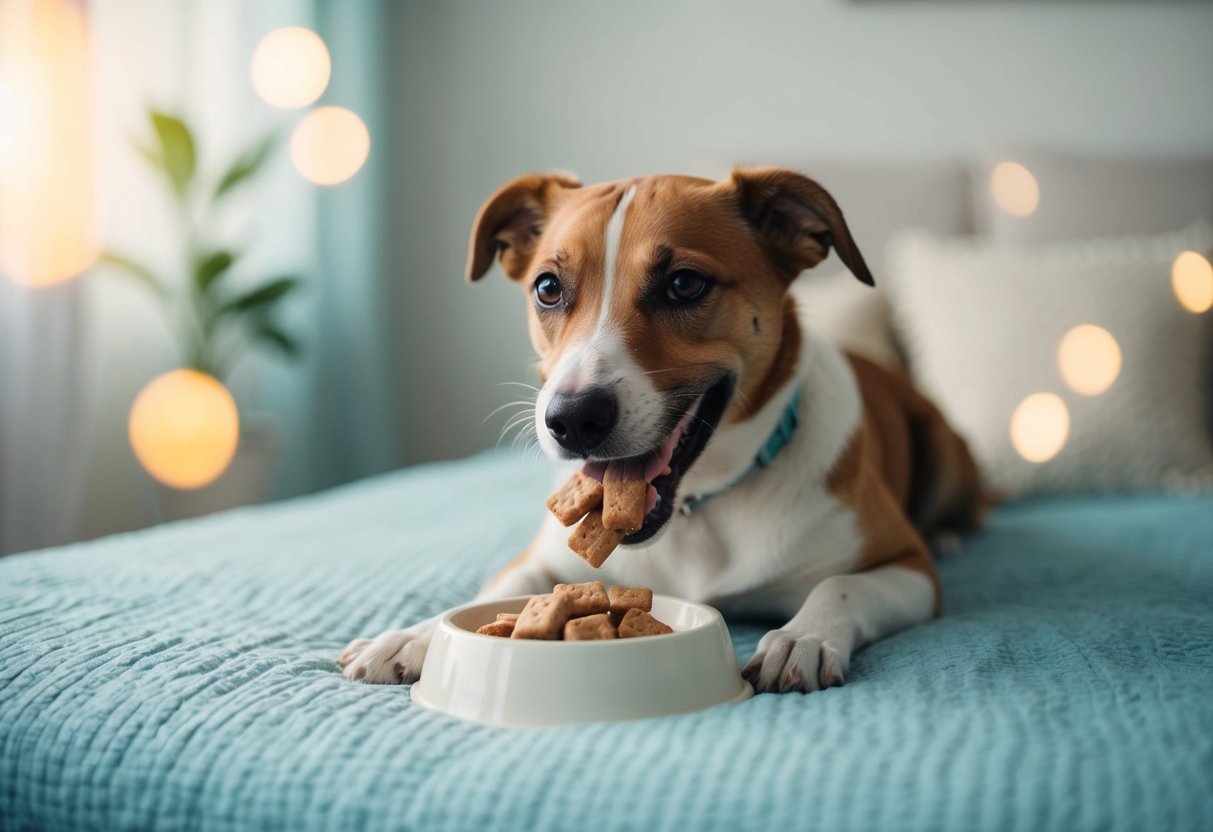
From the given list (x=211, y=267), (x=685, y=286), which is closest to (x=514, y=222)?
(x=685, y=286)

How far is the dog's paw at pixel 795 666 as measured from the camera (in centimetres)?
107

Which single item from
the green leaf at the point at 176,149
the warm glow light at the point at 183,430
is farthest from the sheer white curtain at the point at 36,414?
the green leaf at the point at 176,149

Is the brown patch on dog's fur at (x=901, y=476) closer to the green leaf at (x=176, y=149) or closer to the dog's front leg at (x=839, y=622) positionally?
the dog's front leg at (x=839, y=622)

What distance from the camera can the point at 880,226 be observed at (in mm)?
3131

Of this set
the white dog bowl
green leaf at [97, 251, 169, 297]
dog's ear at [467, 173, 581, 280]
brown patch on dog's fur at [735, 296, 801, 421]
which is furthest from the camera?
green leaf at [97, 251, 169, 297]

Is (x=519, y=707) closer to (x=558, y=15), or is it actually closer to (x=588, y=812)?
(x=588, y=812)

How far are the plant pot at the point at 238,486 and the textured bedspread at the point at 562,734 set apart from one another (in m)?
1.74

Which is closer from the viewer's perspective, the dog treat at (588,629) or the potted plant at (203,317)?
the dog treat at (588,629)

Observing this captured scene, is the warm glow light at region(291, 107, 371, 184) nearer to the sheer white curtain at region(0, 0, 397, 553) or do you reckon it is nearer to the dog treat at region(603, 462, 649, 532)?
the sheer white curtain at region(0, 0, 397, 553)

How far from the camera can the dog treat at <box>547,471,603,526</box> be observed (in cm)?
123

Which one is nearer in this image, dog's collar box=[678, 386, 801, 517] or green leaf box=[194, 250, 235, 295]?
dog's collar box=[678, 386, 801, 517]

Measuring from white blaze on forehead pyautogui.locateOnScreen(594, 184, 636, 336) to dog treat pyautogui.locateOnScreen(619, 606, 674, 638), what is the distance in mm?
416

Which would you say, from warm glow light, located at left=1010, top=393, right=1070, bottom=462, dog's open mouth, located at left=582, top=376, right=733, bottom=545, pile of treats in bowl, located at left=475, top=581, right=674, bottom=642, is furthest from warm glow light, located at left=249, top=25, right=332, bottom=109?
pile of treats in bowl, located at left=475, top=581, right=674, bottom=642

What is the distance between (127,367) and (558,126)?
1.84 meters
